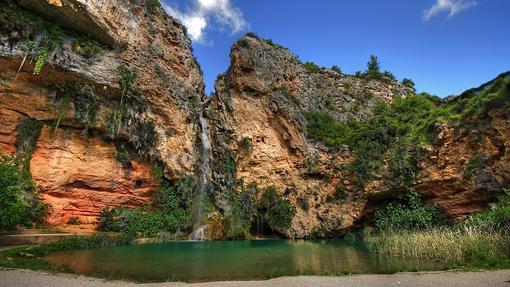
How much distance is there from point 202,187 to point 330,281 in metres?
21.0

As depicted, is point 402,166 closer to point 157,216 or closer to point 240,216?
point 240,216

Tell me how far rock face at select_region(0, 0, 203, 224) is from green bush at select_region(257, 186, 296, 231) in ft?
23.4

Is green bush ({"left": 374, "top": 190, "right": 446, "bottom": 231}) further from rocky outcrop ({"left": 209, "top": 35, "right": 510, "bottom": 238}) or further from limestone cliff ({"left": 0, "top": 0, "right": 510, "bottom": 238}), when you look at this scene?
limestone cliff ({"left": 0, "top": 0, "right": 510, "bottom": 238})

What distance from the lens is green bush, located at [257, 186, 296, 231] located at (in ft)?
92.6

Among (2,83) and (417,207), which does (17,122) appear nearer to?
(2,83)

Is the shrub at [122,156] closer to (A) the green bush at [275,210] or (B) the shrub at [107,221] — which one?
(B) the shrub at [107,221]

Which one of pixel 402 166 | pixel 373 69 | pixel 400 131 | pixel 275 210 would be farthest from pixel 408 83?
pixel 275 210

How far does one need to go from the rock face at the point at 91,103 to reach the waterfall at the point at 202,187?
1.14m

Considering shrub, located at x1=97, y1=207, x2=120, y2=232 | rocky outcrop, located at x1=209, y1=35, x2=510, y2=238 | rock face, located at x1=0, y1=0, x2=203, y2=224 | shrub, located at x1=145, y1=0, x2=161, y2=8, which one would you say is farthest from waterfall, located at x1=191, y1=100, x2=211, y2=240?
shrub, located at x1=145, y1=0, x2=161, y2=8

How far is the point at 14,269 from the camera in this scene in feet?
32.0

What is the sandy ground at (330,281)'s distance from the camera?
26.9 feet

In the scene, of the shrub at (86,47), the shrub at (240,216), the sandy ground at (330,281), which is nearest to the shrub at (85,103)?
the shrub at (86,47)

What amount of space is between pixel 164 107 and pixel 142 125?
2.63 meters


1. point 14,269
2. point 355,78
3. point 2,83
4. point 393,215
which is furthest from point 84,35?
point 355,78
